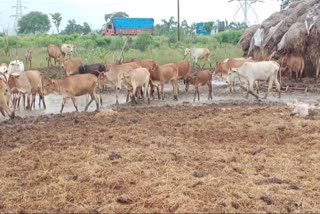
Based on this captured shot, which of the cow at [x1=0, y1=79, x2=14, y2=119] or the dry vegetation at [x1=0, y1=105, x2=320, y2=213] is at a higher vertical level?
the cow at [x1=0, y1=79, x2=14, y2=119]

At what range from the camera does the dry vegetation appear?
651 cm

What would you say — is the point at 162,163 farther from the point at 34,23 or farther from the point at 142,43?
the point at 34,23

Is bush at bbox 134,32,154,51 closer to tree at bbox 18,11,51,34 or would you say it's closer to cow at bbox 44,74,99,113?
cow at bbox 44,74,99,113

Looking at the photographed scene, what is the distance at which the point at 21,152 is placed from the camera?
30.6 feet

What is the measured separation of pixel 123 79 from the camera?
15.8 metres

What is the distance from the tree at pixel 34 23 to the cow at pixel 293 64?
76.2 m

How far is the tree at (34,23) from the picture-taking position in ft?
298

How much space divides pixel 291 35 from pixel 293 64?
2.76 metres

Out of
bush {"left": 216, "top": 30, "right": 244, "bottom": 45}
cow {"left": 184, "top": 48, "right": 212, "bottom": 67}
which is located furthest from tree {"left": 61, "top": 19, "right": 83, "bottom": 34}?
cow {"left": 184, "top": 48, "right": 212, "bottom": 67}

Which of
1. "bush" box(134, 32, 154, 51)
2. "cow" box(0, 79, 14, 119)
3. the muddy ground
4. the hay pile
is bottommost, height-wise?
the muddy ground

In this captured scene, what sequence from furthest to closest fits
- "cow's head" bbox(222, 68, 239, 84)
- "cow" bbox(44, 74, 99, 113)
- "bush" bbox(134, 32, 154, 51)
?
"bush" bbox(134, 32, 154, 51) → "cow's head" bbox(222, 68, 239, 84) → "cow" bbox(44, 74, 99, 113)

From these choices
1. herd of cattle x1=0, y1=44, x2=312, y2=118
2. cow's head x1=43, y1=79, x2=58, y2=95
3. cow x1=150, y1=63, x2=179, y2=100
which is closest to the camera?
herd of cattle x1=0, y1=44, x2=312, y2=118

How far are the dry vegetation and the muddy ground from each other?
0.05 feet

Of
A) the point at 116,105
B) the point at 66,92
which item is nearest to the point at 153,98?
the point at 116,105
